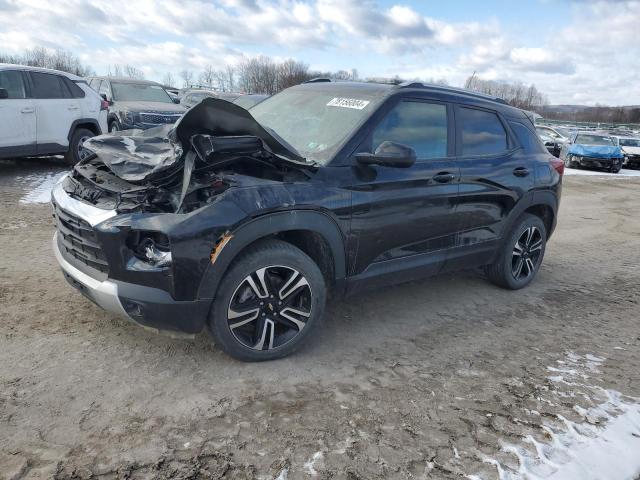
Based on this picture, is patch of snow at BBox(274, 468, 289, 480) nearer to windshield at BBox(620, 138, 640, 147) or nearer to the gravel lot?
the gravel lot

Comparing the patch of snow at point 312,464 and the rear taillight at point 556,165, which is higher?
the rear taillight at point 556,165

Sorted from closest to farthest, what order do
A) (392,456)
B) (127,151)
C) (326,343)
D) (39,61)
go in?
(392,456) → (127,151) → (326,343) → (39,61)

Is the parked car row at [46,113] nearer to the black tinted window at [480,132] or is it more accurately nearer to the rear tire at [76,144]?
the rear tire at [76,144]

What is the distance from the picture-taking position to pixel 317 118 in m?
4.04

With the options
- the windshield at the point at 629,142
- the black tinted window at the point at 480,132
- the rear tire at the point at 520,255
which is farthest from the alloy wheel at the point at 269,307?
the windshield at the point at 629,142

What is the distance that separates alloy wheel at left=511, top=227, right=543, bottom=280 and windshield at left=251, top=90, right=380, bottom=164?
228cm

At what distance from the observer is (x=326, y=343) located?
378 centimetres

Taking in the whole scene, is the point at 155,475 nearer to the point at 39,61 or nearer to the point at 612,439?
the point at 612,439

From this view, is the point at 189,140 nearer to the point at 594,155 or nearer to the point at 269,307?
the point at 269,307

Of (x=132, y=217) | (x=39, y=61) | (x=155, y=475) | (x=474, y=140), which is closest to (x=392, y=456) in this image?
(x=155, y=475)

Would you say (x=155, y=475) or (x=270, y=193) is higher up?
(x=270, y=193)

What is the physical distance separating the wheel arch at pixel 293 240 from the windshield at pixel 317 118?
0.47 meters

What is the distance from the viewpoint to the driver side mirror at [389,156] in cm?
347

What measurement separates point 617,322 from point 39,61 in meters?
75.1
